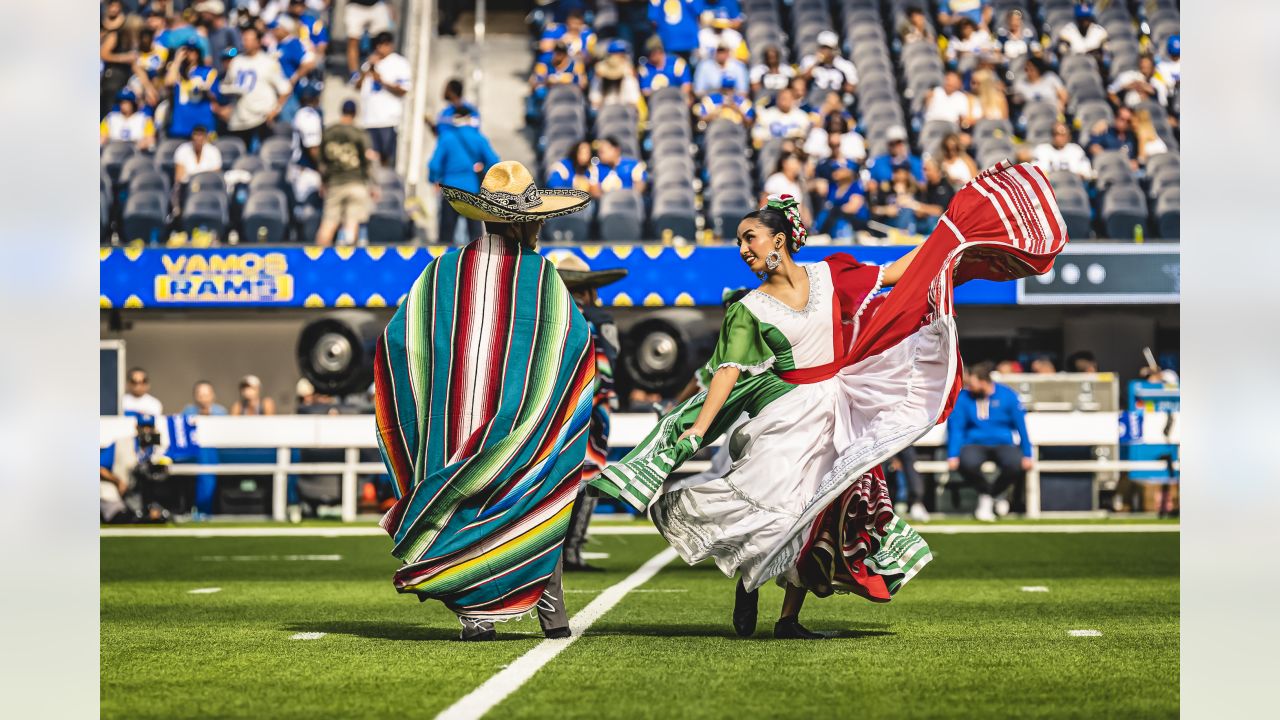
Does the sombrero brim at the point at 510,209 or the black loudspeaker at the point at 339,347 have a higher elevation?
the sombrero brim at the point at 510,209

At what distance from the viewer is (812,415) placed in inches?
295

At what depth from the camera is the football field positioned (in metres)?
5.55

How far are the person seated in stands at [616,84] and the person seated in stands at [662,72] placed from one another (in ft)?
1.29

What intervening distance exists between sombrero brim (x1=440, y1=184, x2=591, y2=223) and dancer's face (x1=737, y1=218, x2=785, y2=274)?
0.69 m

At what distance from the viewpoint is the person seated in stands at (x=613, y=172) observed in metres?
19.7

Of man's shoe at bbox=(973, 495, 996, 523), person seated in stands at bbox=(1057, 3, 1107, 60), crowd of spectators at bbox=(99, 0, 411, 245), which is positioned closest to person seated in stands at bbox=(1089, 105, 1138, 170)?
person seated in stands at bbox=(1057, 3, 1107, 60)

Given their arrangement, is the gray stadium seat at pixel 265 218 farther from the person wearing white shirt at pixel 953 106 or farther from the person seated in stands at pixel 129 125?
the person wearing white shirt at pixel 953 106

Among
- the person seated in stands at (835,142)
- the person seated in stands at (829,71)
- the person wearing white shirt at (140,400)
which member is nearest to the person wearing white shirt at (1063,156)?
the person seated in stands at (835,142)

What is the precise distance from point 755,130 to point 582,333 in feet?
47.5

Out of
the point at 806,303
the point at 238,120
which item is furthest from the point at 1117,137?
the point at 806,303

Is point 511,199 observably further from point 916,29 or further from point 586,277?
point 916,29

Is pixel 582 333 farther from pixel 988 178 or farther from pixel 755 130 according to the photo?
pixel 755 130
